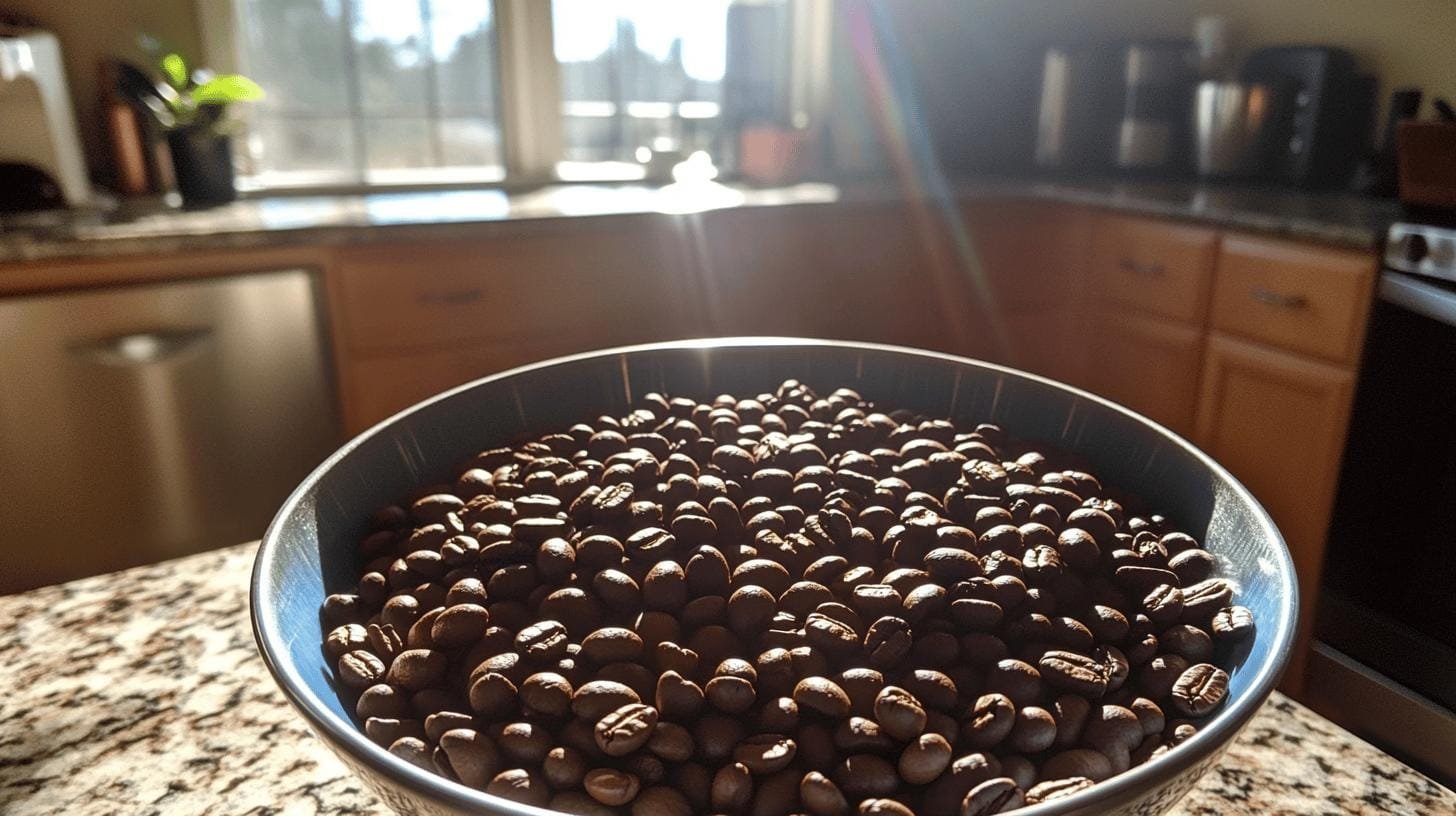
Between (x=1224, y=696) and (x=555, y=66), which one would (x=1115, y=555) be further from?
(x=555, y=66)


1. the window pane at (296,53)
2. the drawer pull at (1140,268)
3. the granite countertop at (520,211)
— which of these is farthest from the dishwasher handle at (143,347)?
the drawer pull at (1140,268)

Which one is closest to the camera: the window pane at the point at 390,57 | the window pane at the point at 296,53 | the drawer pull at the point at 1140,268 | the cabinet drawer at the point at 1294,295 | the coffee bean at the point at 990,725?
the coffee bean at the point at 990,725

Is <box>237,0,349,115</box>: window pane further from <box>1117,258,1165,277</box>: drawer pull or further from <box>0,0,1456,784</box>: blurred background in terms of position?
<box>1117,258,1165,277</box>: drawer pull

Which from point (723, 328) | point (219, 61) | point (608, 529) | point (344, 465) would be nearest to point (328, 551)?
point (344, 465)

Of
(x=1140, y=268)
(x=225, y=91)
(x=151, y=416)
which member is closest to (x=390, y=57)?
(x=225, y=91)

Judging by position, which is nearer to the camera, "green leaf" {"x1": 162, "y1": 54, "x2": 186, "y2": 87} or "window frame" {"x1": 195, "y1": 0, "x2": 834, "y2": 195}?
"green leaf" {"x1": 162, "y1": 54, "x2": 186, "y2": 87}

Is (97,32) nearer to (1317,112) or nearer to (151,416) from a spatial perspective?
(151,416)

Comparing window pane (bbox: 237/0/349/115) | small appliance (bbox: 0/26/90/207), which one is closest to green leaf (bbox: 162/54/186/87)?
small appliance (bbox: 0/26/90/207)

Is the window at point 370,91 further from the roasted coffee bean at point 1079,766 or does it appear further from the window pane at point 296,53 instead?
the roasted coffee bean at point 1079,766
